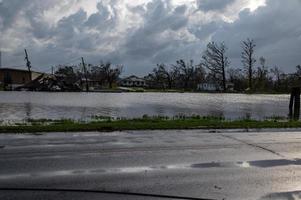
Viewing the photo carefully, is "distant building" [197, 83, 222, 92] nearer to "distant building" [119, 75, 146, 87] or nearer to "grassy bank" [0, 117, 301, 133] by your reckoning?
"distant building" [119, 75, 146, 87]

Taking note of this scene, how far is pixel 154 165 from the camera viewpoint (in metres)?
10.1

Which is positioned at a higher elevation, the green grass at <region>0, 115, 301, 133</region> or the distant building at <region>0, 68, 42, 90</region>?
the distant building at <region>0, 68, 42, 90</region>

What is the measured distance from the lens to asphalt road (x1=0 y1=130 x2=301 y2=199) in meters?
7.93

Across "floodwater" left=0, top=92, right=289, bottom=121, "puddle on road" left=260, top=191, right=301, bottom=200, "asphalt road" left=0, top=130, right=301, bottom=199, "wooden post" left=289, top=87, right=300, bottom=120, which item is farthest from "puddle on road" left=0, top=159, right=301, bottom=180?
"wooden post" left=289, top=87, right=300, bottom=120

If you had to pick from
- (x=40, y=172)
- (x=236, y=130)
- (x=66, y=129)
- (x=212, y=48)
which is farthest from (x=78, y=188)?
(x=212, y=48)

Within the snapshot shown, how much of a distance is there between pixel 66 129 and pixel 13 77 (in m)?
103

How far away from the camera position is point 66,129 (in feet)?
55.8

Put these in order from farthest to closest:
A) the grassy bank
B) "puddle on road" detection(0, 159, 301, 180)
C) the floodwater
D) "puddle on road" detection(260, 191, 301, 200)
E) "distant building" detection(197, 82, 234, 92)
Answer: "distant building" detection(197, 82, 234, 92), the floodwater, the grassy bank, "puddle on road" detection(0, 159, 301, 180), "puddle on road" detection(260, 191, 301, 200)

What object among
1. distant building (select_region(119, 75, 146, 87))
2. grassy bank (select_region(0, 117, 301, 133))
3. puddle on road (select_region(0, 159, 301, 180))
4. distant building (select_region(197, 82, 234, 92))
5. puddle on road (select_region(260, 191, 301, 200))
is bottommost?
puddle on road (select_region(260, 191, 301, 200))

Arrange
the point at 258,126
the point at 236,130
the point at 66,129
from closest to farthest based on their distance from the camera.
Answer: the point at 66,129 → the point at 236,130 → the point at 258,126

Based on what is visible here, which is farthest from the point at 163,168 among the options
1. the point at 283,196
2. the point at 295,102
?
the point at 295,102

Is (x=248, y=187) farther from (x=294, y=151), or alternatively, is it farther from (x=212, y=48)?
(x=212, y=48)

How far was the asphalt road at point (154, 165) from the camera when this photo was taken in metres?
7.93

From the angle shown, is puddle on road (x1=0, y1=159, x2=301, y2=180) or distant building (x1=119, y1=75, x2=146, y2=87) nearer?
puddle on road (x1=0, y1=159, x2=301, y2=180)
